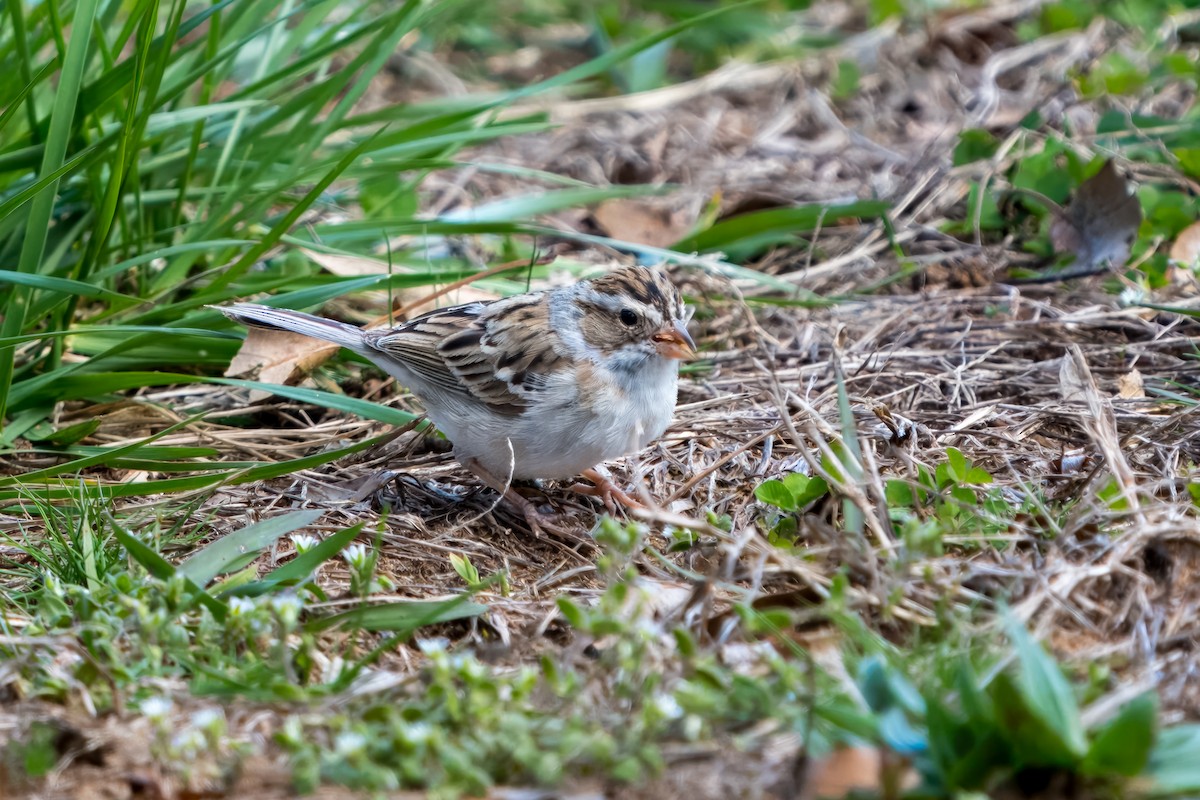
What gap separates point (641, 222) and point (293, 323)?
257 centimetres

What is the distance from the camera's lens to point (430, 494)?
4270 mm

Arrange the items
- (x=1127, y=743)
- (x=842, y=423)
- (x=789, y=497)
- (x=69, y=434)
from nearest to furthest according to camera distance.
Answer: (x=1127, y=743), (x=842, y=423), (x=789, y=497), (x=69, y=434)

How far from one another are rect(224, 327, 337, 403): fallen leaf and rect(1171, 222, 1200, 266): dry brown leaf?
3.87 metres

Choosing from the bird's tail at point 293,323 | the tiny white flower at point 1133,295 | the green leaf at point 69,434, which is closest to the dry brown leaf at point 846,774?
the bird's tail at point 293,323

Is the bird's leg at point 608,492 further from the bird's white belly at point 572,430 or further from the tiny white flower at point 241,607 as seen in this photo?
the tiny white flower at point 241,607

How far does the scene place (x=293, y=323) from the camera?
13.9ft

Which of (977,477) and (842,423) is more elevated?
(842,423)

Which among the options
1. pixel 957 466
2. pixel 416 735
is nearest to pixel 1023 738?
pixel 416 735

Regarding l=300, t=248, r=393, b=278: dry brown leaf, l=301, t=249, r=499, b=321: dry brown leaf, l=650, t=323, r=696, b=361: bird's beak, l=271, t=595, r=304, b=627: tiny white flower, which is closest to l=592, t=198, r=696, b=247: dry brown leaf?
l=301, t=249, r=499, b=321: dry brown leaf

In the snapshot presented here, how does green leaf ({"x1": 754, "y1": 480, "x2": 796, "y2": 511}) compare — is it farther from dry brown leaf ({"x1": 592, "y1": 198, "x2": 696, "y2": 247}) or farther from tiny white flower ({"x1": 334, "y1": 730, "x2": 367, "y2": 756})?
dry brown leaf ({"x1": 592, "y1": 198, "x2": 696, "y2": 247})

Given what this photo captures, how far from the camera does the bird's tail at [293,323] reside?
4184 mm

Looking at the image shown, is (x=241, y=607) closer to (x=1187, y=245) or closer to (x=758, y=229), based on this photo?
(x=758, y=229)

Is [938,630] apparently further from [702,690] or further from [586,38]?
[586,38]

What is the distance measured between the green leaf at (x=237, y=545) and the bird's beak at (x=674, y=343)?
1287 mm
